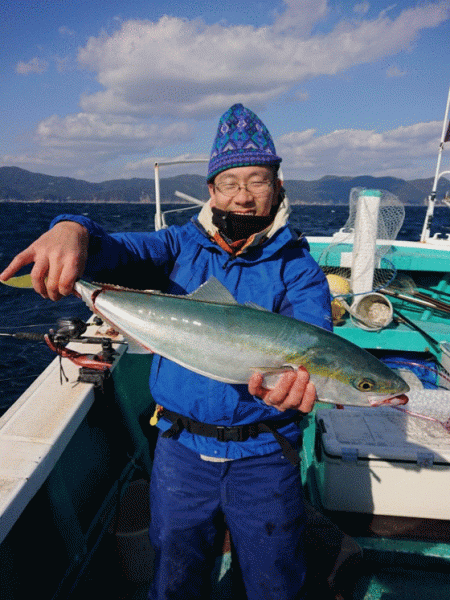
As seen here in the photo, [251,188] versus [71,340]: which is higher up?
[251,188]

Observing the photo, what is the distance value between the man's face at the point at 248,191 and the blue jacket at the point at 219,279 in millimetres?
269

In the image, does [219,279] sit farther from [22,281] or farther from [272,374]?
[22,281]

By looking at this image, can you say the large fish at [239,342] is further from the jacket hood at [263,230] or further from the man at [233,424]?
the jacket hood at [263,230]

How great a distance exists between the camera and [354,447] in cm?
390

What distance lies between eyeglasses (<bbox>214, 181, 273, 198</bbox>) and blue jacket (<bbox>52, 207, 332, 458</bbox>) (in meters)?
0.34

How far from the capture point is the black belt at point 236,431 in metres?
2.72

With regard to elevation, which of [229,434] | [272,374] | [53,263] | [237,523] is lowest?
[237,523]

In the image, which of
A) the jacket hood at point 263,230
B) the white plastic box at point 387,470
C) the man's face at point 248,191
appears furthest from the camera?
the white plastic box at point 387,470

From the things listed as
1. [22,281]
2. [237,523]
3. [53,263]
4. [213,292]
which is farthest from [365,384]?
[22,281]

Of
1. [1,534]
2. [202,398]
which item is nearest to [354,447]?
[202,398]

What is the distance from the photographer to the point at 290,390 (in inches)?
88.7

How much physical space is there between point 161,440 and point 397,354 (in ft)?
22.3

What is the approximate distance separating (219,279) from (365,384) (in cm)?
129

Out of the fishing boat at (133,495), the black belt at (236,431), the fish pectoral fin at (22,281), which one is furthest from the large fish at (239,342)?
the fishing boat at (133,495)
